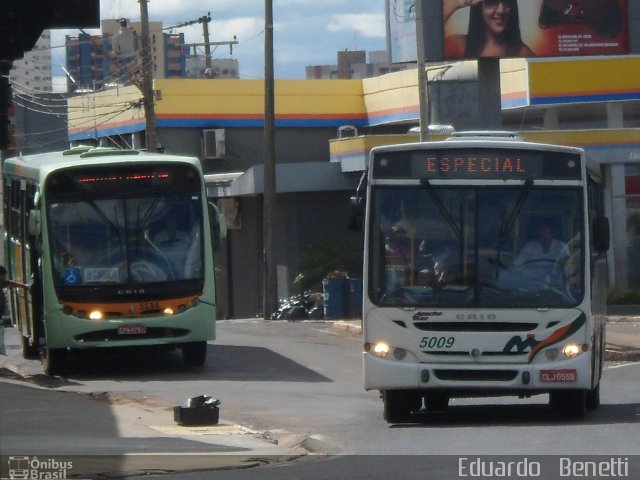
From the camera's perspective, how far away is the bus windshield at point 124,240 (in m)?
19.2

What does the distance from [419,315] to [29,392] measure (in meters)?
5.23

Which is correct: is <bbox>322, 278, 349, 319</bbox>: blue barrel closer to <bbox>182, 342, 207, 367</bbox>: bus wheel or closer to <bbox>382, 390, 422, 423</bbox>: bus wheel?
<bbox>182, 342, 207, 367</bbox>: bus wheel

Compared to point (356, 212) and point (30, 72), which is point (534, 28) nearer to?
point (356, 212)

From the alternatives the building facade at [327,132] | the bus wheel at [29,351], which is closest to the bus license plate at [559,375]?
the bus wheel at [29,351]

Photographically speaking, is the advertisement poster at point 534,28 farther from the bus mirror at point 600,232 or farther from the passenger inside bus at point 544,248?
the passenger inside bus at point 544,248

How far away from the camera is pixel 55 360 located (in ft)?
64.0

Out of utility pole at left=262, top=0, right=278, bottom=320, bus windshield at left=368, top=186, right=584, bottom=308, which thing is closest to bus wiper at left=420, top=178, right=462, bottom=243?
bus windshield at left=368, top=186, right=584, bottom=308

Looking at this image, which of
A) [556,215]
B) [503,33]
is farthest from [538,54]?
[556,215]

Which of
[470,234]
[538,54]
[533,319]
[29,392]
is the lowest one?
[29,392]

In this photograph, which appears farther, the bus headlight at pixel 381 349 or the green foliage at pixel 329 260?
the green foliage at pixel 329 260

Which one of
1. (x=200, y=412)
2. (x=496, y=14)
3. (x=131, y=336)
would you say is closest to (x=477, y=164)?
(x=200, y=412)

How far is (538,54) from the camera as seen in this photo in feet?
99.0

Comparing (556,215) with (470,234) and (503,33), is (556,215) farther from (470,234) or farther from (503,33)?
(503,33)

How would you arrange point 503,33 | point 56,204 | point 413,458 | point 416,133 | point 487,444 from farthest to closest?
point 416,133, point 503,33, point 56,204, point 487,444, point 413,458
